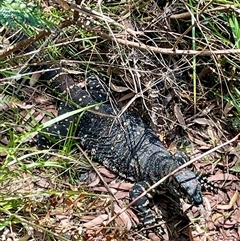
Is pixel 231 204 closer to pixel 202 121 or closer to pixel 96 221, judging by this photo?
pixel 202 121

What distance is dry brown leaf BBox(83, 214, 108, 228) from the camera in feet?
14.1

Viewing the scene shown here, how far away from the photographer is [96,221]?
434 centimetres

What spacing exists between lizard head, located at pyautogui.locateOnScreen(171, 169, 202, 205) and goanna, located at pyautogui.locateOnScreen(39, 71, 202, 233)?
22 centimetres

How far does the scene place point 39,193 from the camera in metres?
3.85

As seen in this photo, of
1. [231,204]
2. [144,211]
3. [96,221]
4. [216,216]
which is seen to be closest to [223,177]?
[231,204]

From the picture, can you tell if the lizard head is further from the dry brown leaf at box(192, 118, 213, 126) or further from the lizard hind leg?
the dry brown leaf at box(192, 118, 213, 126)

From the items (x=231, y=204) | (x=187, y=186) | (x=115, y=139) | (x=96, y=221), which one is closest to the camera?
(x=96, y=221)

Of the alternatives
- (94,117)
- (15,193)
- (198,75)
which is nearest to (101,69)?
(94,117)

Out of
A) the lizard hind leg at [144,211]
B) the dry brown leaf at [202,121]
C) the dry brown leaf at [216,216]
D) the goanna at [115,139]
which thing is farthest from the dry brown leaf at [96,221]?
the dry brown leaf at [202,121]

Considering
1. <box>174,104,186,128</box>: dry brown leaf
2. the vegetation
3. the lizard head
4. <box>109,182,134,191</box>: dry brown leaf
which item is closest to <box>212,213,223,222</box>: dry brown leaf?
the vegetation

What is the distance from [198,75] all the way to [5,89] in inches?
68.1

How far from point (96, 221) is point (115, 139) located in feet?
3.46

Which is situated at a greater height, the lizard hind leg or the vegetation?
the vegetation

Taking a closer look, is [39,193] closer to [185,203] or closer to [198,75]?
[185,203]
